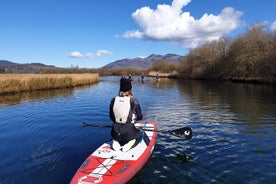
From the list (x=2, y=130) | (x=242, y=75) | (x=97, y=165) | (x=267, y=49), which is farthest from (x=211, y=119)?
(x=242, y=75)

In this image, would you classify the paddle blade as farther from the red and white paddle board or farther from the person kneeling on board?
the person kneeling on board

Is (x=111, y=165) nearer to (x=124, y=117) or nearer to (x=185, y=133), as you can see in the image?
(x=124, y=117)

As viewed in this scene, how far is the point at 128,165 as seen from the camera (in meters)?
5.80

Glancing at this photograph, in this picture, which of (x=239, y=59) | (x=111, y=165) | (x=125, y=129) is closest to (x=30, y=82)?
(x=125, y=129)

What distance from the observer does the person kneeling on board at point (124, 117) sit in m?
6.35

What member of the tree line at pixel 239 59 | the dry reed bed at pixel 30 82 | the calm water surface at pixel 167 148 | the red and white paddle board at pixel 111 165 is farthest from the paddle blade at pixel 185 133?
the tree line at pixel 239 59

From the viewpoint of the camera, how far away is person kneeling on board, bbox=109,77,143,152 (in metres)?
6.35

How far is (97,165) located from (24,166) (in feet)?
8.69

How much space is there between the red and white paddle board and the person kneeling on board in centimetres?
23

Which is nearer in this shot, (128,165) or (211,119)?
(128,165)

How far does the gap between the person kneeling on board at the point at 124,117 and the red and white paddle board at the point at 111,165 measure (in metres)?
0.23

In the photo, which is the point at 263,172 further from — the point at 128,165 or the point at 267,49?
the point at 267,49

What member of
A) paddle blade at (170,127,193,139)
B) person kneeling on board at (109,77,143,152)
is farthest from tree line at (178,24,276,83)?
person kneeling on board at (109,77,143,152)

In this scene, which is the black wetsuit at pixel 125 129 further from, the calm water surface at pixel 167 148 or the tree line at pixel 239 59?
the tree line at pixel 239 59
